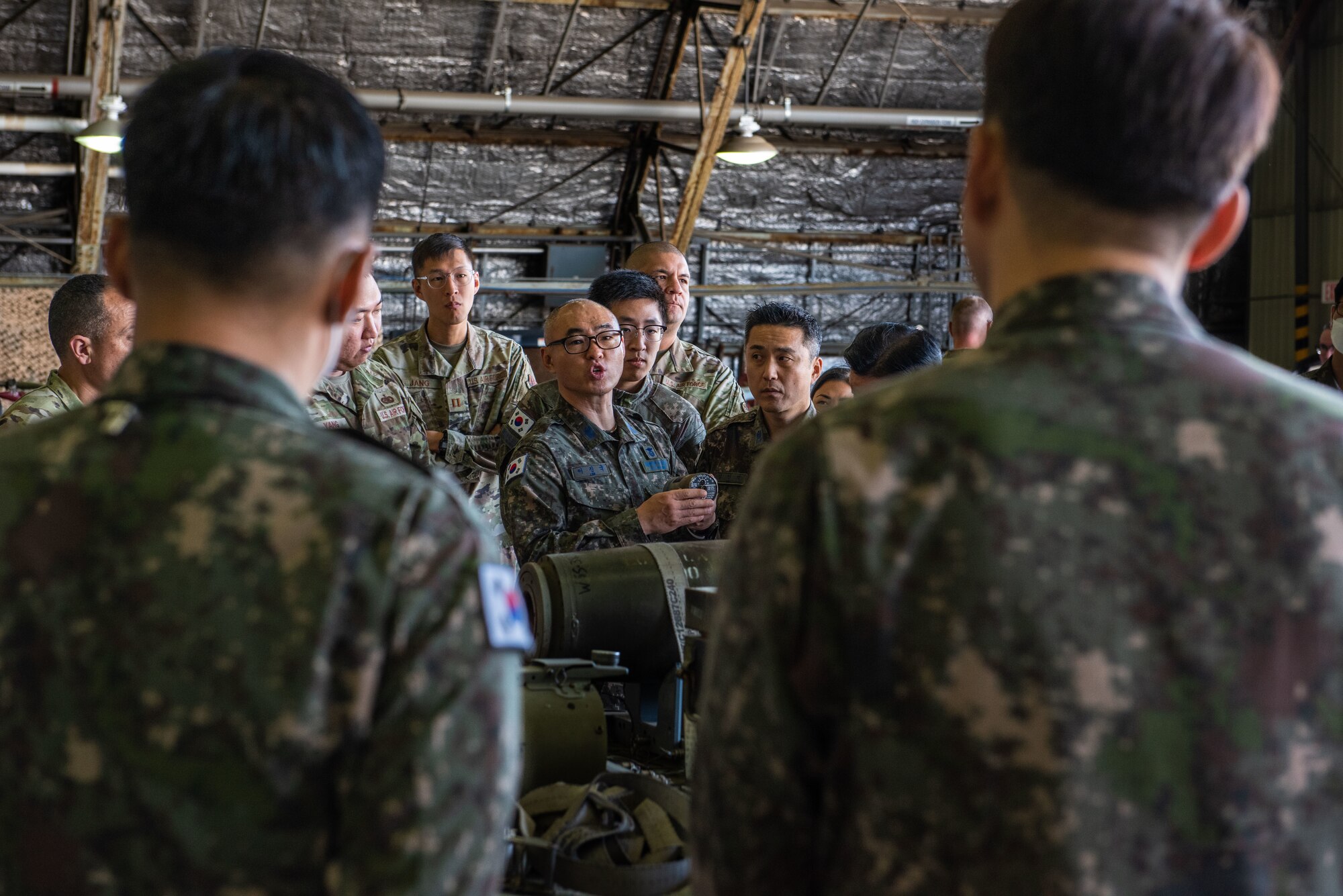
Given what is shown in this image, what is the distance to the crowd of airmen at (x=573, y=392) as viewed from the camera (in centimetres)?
320

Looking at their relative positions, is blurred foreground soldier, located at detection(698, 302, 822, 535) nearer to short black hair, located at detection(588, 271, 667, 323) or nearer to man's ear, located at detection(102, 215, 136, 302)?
short black hair, located at detection(588, 271, 667, 323)

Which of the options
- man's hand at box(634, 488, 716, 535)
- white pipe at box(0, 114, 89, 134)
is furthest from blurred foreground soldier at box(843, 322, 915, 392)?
white pipe at box(0, 114, 89, 134)

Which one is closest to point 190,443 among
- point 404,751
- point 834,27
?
point 404,751

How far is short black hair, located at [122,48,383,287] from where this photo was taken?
96cm

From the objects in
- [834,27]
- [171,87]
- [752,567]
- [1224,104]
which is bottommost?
[752,567]

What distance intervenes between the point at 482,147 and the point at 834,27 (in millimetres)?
3055

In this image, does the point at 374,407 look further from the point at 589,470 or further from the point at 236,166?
the point at 236,166

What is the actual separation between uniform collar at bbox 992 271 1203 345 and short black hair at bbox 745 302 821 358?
114 inches

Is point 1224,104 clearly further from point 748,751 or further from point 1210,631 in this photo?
point 748,751

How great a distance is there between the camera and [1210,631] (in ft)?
2.97

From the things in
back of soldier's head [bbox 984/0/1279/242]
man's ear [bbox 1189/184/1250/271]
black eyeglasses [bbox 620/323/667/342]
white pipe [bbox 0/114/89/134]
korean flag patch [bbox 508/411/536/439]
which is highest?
back of soldier's head [bbox 984/0/1279/242]

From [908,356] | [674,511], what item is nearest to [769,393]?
[908,356]

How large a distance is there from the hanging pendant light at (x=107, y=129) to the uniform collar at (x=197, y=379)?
7.19 meters

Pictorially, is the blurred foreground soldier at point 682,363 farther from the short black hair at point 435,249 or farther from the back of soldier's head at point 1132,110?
the back of soldier's head at point 1132,110
